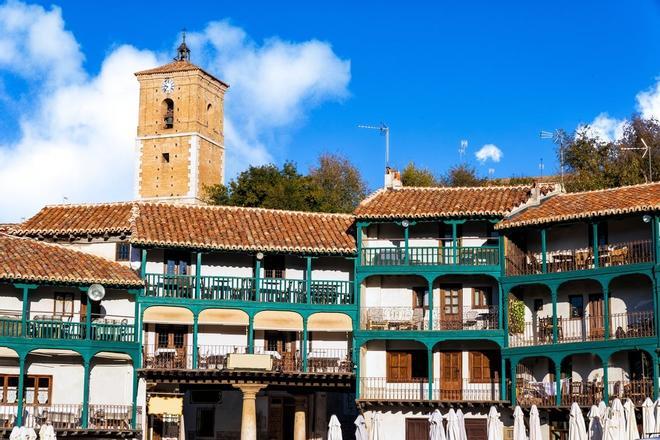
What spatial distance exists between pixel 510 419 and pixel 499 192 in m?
9.66

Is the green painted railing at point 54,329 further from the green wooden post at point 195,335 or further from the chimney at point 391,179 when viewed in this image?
the chimney at point 391,179

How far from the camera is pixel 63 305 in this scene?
1973 inches

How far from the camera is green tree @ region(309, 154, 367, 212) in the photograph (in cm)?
8081

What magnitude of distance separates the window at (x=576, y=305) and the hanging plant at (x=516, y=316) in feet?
6.72

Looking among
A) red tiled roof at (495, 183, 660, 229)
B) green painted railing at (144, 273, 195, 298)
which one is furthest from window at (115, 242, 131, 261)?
red tiled roof at (495, 183, 660, 229)

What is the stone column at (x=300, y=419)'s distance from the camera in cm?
5397

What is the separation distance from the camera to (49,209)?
5584 centimetres

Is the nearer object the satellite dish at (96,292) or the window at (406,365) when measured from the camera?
the satellite dish at (96,292)

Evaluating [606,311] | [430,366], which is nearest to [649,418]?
[606,311]

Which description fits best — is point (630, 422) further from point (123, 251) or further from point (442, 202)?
point (123, 251)

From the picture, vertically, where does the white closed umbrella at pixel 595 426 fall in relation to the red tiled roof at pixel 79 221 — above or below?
below

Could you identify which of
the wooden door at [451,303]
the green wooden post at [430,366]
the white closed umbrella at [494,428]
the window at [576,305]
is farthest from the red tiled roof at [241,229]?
the white closed umbrella at [494,428]

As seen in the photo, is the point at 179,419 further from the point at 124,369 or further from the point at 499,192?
the point at 499,192

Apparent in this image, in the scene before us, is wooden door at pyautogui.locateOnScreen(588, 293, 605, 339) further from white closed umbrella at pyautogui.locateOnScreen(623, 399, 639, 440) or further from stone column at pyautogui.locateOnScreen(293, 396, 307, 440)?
stone column at pyautogui.locateOnScreen(293, 396, 307, 440)
